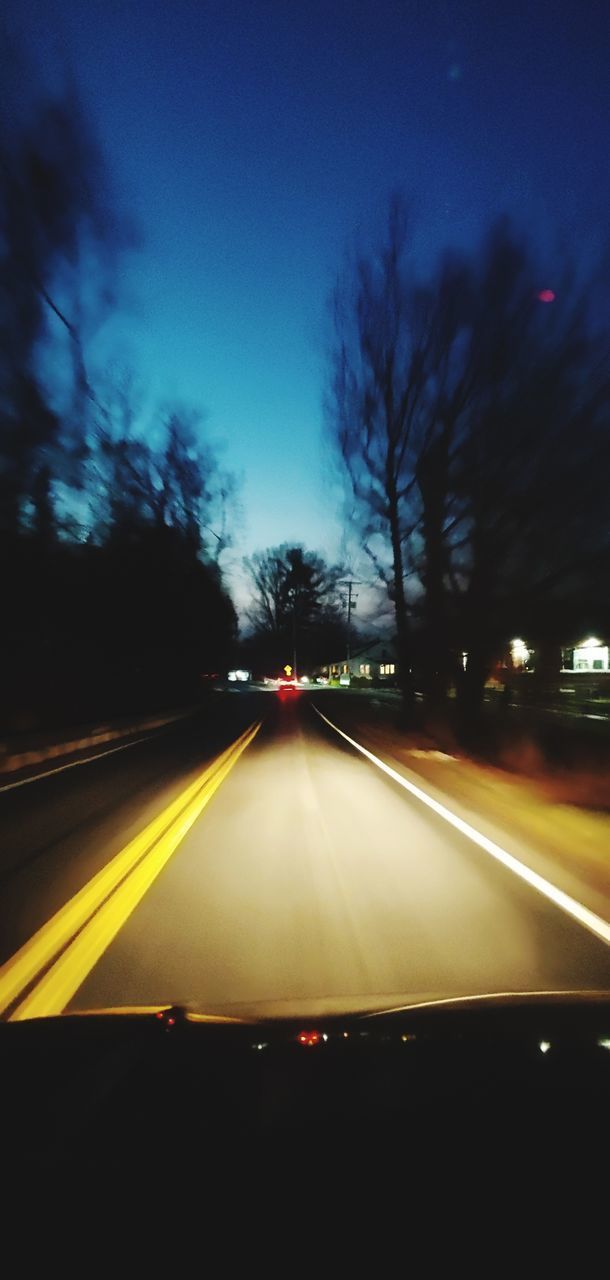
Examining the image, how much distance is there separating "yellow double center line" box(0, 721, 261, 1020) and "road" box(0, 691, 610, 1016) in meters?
0.02

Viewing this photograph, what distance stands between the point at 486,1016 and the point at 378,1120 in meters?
1.07

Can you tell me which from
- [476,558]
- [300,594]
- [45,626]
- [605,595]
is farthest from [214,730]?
[300,594]

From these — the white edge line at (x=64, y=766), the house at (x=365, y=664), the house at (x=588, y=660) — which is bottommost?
the white edge line at (x=64, y=766)

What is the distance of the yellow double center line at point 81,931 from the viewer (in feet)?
14.5

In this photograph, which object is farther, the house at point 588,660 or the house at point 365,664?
the house at point 365,664

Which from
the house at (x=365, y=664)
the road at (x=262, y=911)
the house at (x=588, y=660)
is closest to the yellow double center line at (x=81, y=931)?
the road at (x=262, y=911)

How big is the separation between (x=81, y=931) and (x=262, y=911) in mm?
1394

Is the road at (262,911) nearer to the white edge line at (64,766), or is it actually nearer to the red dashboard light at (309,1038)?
the red dashboard light at (309,1038)

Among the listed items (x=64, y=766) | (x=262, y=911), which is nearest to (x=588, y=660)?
(x=64, y=766)

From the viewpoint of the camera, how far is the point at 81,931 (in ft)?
18.5

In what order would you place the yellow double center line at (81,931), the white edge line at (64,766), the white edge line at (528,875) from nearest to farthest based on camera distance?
the yellow double center line at (81,931) < the white edge line at (528,875) < the white edge line at (64,766)

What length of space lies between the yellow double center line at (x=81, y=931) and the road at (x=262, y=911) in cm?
2

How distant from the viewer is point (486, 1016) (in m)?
3.51

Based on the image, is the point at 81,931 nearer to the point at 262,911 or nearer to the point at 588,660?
the point at 262,911
